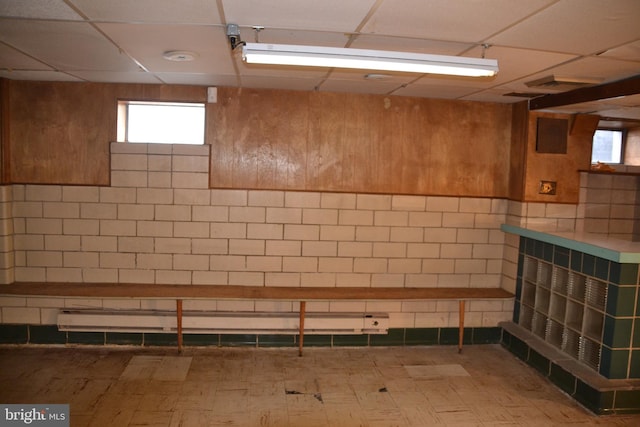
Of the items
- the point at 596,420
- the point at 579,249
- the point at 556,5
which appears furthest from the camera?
the point at 579,249

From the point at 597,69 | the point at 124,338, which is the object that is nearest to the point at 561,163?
the point at 597,69

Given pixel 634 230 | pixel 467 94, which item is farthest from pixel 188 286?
pixel 634 230

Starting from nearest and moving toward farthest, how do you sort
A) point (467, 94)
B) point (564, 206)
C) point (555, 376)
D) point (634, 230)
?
point (555, 376) < point (467, 94) < point (564, 206) < point (634, 230)

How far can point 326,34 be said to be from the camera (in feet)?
9.20

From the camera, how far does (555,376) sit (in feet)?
13.9

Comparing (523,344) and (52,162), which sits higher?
(52,162)

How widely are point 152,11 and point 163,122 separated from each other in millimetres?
2429

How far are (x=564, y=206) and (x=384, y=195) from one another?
1891 mm

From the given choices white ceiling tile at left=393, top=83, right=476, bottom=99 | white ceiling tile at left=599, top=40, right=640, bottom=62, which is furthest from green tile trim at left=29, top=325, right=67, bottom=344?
white ceiling tile at left=599, top=40, right=640, bottom=62

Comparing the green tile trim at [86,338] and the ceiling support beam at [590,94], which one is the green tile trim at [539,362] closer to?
the ceiling support beam at [590,94]

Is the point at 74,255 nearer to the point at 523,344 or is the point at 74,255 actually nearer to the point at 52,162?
the point at 52,162

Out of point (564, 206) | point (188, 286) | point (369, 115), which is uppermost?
point (369, 115)

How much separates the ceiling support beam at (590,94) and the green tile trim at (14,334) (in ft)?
18.2

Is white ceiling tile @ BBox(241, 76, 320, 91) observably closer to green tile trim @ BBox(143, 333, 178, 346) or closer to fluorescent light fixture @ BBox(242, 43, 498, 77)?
fluorescent light fixture @ BBox(242, 43, 498, 77)
